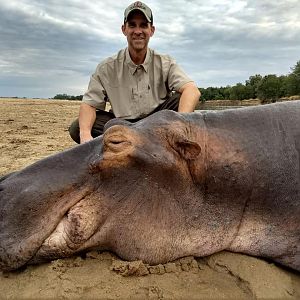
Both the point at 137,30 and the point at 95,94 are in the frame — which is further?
the point at 95,94

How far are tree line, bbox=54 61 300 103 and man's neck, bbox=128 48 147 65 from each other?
2248 inches

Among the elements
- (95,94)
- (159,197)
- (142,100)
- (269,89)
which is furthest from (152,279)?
(269,89)

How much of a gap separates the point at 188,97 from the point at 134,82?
0.77 metres

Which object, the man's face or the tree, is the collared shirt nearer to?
the man's face

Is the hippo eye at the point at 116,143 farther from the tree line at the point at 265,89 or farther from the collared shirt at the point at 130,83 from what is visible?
the tree line at the point at 265,89

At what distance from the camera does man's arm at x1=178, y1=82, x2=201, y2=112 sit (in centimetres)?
512

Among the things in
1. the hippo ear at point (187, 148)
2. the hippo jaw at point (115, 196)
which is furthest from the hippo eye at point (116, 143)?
the hippo ear at point (187, 148)

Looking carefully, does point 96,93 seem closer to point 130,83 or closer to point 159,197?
point 130,83

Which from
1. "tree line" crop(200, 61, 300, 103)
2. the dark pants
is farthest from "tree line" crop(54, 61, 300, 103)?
the dark pants

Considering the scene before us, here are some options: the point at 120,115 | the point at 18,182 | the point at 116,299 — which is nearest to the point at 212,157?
the point at 116,299

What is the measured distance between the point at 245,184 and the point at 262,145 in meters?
0.29

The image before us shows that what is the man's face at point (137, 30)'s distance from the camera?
539cm

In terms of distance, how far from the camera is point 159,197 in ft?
8.89

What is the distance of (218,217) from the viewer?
2805 millimetres
